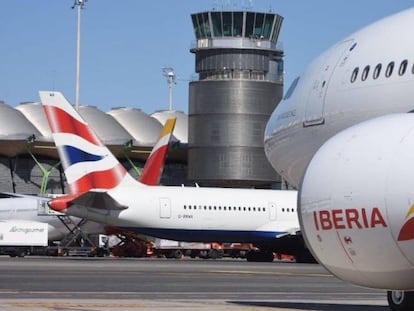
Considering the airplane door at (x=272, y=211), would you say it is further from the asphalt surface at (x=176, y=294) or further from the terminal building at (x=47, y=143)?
the terminal building at (x=47, y=143)

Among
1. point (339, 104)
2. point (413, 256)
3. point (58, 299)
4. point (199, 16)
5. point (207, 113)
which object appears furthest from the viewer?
point (199, 16)

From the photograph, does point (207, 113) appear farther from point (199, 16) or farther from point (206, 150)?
point (199, 16)

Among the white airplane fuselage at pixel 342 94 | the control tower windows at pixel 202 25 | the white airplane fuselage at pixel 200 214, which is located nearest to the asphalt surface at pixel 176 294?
the white airplane fuselage at pixel 342 94

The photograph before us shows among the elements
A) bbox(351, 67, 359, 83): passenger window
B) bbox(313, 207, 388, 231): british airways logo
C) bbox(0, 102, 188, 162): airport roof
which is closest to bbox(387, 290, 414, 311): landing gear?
bbox(313, 207, 388, 231): british airways logo

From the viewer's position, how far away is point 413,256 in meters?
11.7

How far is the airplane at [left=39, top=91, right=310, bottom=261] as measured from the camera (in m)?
50.0

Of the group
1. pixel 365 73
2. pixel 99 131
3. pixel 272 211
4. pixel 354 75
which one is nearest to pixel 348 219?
pixel 365 73

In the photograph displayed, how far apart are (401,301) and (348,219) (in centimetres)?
272

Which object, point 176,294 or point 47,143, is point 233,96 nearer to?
point 47,143

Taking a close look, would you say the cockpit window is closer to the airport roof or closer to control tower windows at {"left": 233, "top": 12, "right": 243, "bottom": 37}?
→ the airport roof

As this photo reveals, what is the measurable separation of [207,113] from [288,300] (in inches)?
3264

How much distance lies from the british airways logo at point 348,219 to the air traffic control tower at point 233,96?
88.5 meters

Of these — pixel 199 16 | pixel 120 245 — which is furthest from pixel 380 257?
pixel 199 16

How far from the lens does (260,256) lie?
54938 millimetres
